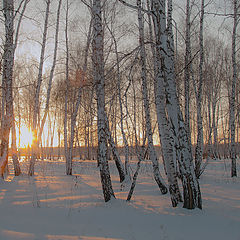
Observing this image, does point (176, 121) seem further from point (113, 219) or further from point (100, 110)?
point (113, 219)

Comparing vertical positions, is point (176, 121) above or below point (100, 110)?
below

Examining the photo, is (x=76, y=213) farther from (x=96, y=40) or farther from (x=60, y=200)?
(x=96, y=40)

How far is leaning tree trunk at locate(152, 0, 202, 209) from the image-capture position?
408 centimetres

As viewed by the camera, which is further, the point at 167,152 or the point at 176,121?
the point at 167,152

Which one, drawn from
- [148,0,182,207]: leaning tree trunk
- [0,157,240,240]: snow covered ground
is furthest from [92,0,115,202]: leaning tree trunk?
[148,0,182,207]: leaning tree trunk

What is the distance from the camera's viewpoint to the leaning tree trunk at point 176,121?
13.4 ft

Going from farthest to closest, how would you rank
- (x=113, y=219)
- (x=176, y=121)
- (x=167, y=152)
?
(x=167, y=152)
(x=176, y=121)
(x=113, y=219)

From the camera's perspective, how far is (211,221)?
146 inches

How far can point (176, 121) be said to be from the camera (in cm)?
421

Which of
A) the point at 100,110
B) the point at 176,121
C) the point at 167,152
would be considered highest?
→ the point at 100,110

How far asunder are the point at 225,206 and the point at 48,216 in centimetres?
362

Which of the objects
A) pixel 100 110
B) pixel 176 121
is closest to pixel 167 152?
pixel 176 121

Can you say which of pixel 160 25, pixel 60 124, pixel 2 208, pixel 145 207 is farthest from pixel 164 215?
pixel 60 124

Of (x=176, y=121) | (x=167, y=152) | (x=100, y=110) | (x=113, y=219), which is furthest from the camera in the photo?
(x=100, y=110)
